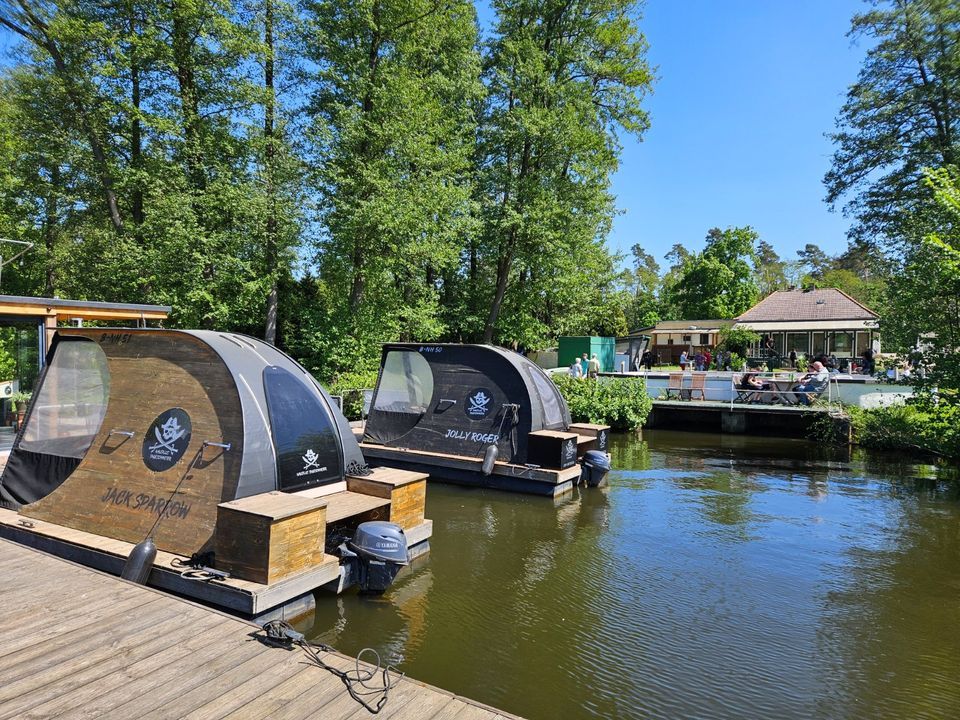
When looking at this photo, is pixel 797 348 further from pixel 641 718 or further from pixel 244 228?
pixel 641 718

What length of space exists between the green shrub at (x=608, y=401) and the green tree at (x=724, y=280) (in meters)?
31.7

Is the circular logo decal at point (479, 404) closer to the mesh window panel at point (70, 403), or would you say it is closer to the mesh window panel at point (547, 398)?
the mesh window panel at point (547, 398)

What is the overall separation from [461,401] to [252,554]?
6.56 metres

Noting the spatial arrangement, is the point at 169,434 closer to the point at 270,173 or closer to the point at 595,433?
the point at 595,433

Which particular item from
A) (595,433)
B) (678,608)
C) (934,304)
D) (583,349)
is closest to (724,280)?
(583,349)

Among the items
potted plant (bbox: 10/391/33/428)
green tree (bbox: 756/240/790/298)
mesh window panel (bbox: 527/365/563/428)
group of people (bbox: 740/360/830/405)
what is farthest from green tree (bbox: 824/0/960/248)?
green tree (bbox: 756/240/790/298)

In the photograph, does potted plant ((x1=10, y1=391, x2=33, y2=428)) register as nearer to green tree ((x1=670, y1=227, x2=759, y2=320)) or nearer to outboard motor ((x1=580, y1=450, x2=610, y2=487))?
outboard motor ((x1=580, y1=450, x2=610, y2=487))

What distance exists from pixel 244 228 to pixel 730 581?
49.5 feet

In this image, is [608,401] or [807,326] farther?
[807,326]

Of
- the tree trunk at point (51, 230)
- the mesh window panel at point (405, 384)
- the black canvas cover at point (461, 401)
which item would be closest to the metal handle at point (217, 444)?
the black canvas cover at point (461, 401)

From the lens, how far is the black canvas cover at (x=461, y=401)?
10.9m

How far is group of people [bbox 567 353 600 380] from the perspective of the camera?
Answer: 66.5 ft

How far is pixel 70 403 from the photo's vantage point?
22.0 ft

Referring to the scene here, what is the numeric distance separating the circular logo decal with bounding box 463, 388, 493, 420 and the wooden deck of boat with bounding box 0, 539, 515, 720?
694 cm
